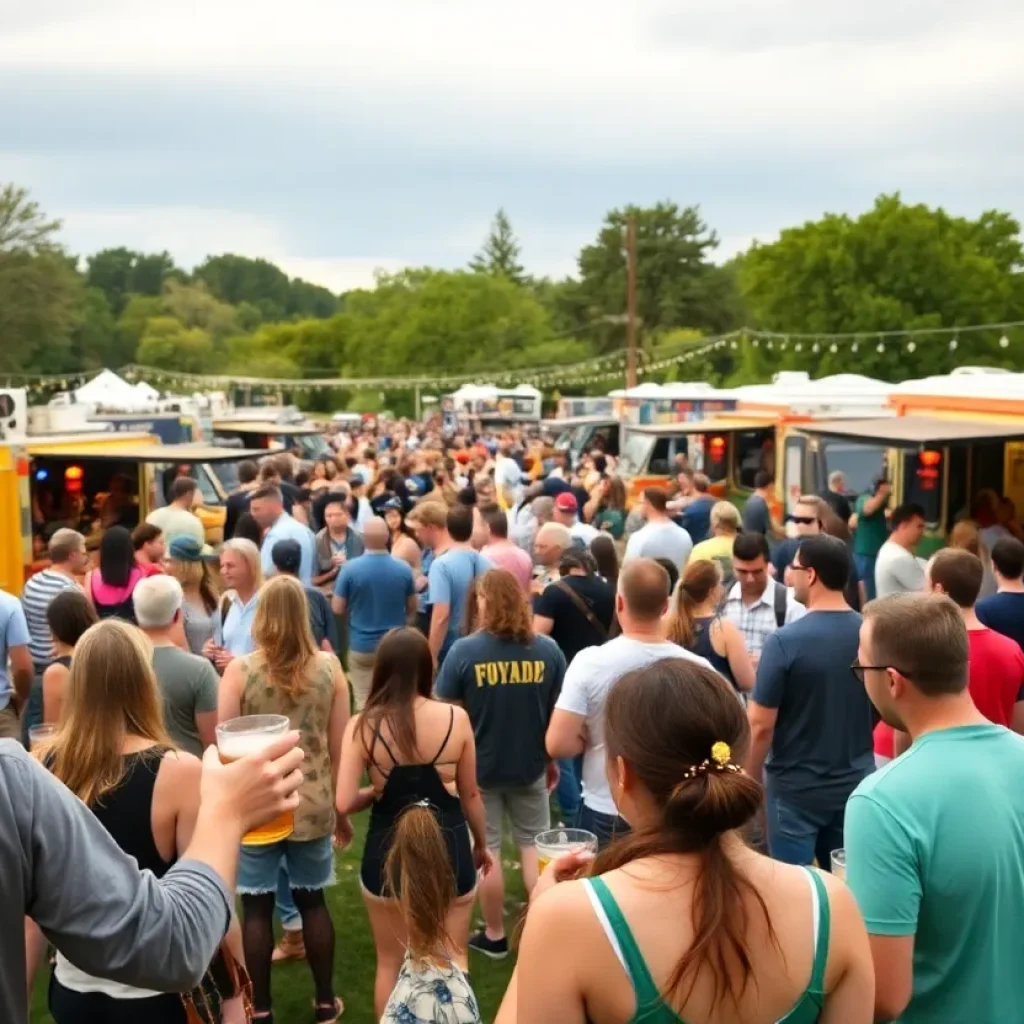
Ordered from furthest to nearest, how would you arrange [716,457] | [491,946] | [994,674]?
[716,457] < [491,946] < [994,674]

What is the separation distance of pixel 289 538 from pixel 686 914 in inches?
253

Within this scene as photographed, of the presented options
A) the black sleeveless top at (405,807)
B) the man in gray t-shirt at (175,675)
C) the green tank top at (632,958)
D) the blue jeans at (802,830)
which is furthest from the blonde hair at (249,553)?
the green tank top at (632,958)

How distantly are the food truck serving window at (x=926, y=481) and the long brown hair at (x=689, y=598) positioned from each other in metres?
7.52

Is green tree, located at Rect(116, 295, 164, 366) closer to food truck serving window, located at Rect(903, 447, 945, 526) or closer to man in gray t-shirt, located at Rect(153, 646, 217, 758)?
food truck serving window, located at Rect(903, 447, 945, 526)

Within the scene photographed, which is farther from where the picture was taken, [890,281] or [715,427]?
[890,281]

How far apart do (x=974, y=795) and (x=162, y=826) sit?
207 centimetres

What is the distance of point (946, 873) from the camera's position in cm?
251

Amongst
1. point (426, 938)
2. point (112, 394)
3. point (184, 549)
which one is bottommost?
point (426, 938)

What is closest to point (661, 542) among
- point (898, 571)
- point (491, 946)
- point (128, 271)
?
point (898, 571)

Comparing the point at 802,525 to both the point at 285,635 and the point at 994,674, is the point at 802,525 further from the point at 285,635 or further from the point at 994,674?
the point at 285,635

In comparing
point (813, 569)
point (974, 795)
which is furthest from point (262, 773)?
point (813, 569)

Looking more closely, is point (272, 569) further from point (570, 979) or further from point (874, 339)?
point (874, 339)

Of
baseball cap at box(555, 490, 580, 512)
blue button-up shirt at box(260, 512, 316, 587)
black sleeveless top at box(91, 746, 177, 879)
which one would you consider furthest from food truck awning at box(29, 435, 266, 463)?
black sleeveless top at box(91, 746, 177, 879)

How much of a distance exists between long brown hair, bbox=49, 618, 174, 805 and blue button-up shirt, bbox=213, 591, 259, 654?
8.85ft
